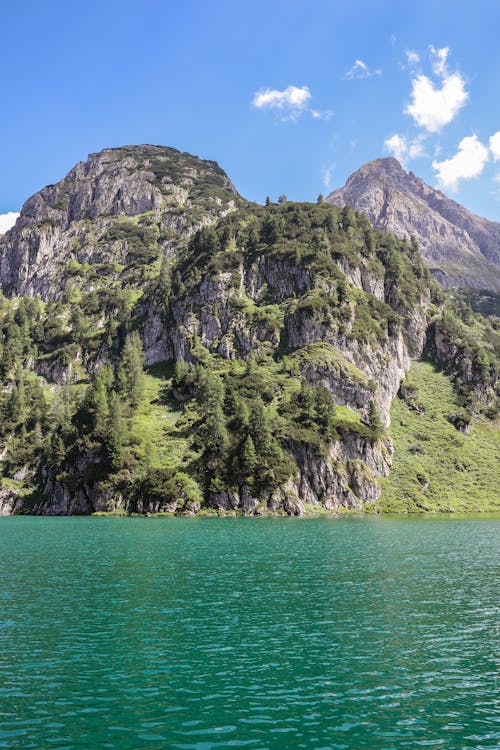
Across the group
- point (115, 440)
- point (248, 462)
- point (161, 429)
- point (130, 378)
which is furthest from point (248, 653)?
point (130, 378)

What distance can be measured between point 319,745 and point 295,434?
123364 millimetres

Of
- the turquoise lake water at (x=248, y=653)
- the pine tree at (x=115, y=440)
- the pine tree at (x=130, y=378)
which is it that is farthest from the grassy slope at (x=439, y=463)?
the turquoise lake water at (x=248, y=653)

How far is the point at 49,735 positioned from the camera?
16656mm

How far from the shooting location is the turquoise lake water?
1733 cm

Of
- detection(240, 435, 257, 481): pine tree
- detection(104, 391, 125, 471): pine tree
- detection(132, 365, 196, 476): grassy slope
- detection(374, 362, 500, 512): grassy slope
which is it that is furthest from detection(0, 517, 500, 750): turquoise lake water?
detection(374, 362, 500, 512): grassy slope

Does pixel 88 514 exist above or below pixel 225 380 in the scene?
below

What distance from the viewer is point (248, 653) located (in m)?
25.2

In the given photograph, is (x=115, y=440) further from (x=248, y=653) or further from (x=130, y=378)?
(x=248, y=653)

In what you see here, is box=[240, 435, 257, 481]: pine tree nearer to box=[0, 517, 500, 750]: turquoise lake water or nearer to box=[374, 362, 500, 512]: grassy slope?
box=[374, 362, 500, 512]: grassy slope

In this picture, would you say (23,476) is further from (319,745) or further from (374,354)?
(319,745)

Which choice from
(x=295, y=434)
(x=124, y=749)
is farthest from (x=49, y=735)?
(x=295, y=434)

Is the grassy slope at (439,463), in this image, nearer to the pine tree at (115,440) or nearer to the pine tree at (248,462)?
the pine tree at (248,462)

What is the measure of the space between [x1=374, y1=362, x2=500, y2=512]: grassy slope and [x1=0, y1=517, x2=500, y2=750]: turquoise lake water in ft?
318

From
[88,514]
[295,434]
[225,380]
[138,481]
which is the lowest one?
[88,514]
